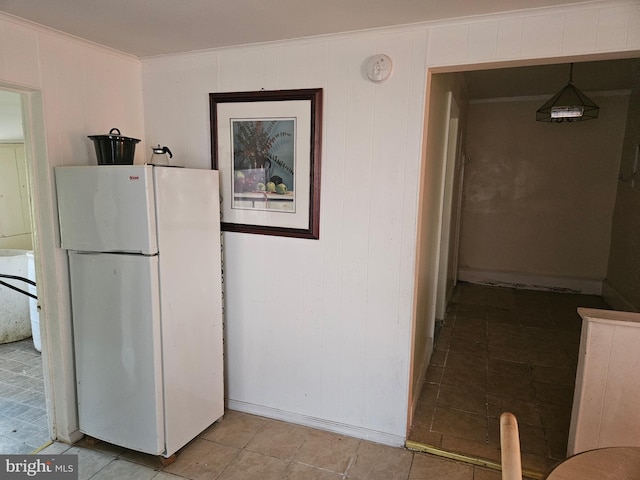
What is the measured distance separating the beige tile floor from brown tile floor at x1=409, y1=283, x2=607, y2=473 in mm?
166

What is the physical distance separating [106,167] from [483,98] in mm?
4834

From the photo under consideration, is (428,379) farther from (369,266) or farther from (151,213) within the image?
(151,213)

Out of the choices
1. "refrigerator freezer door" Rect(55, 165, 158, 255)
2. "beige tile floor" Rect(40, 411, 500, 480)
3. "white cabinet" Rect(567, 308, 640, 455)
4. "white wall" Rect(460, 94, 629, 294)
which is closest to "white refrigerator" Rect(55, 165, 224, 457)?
"refrigerator freezer door" Rect(55, 165, 158, 255)

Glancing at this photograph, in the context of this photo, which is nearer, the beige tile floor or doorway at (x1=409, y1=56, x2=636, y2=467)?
the beige tile floor

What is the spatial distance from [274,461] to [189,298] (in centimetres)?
99

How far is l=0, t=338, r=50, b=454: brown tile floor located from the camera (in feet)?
7.52

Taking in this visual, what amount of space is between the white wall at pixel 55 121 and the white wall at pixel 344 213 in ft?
1.14

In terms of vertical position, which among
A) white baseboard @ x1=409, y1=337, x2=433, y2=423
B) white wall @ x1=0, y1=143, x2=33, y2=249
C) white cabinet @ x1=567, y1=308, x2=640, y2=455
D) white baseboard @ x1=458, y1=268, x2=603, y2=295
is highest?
white wall @ x1=0, y1=143, x2=33, y2=249

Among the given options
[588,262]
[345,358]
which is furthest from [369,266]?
[588,262]

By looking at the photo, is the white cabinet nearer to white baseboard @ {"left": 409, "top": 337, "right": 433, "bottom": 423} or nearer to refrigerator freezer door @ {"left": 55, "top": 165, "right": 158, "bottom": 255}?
white baseboard @ {"left": 409, "top": 337, "right": 433, "bottom": 423}

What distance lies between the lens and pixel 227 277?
2.52 meters

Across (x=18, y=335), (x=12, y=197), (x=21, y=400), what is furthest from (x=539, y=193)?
(x=12, y=197)

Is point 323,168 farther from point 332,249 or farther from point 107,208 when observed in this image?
point 107,208

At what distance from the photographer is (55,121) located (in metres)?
2.07
